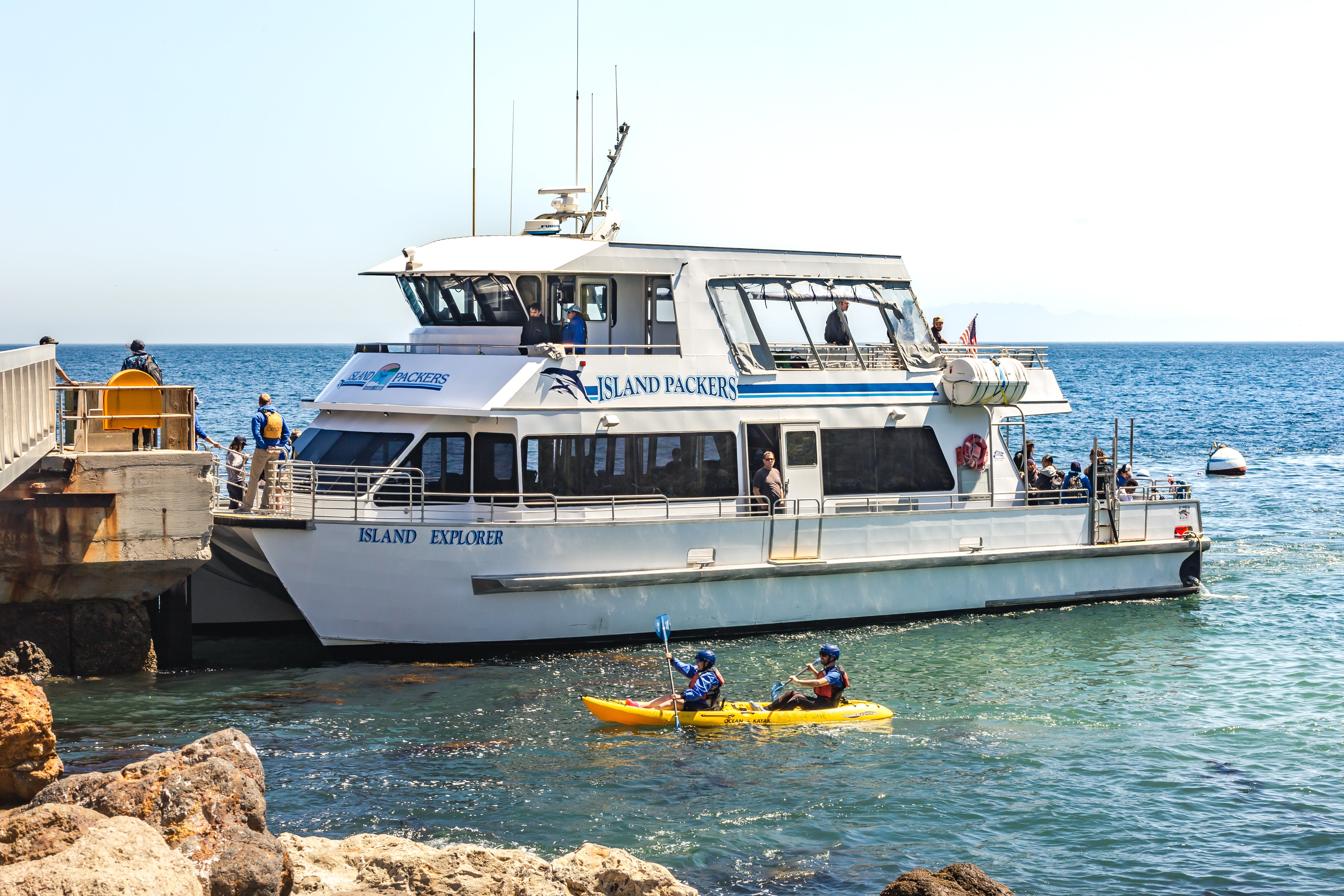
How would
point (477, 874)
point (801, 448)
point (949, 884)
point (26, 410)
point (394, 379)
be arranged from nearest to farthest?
point (477, 874) < point (949, 884) < point (26, 410) < point (394, 379) < point (801, 448)

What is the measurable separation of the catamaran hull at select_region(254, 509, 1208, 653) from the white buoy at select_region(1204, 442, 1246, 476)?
872 inches

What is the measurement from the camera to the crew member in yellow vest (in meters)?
14.9

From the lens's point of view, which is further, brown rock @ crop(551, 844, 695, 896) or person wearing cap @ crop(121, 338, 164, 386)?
person wearing cap @ crop(121, 338, 164, 386)

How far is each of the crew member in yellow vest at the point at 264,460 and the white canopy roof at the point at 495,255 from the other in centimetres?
288

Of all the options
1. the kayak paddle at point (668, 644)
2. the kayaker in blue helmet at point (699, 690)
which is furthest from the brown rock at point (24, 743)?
the kayak paddle at point (668, 644)

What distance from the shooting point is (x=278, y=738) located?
12758 millimetres

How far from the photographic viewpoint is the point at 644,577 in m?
15.8

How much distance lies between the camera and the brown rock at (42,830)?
7836mm

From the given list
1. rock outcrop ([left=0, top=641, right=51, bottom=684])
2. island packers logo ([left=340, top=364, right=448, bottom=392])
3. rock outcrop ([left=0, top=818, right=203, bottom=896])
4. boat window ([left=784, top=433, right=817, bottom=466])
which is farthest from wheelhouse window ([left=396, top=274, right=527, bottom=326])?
rock outcrop ([left=0, top=818, right=203, bottom=896])

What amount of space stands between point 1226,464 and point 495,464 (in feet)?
99.7

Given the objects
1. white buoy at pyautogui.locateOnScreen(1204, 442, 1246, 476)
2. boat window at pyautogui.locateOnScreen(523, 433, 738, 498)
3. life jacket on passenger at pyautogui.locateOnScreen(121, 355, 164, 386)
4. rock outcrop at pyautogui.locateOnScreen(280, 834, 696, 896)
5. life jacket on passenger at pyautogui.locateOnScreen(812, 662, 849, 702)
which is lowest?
rock outcrop at pyautogui.locateOnScreen(280, 834, 696, 896)

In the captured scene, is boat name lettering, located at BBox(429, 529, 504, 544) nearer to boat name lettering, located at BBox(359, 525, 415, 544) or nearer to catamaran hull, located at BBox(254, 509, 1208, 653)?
catamaran hull, located at BBox(254, 509, 1208, 653)

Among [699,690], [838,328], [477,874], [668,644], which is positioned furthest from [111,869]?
[838,328]

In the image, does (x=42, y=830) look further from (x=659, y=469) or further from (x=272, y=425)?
(x=659, y=469)
